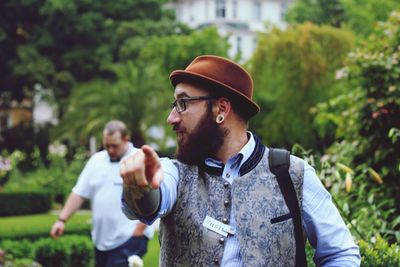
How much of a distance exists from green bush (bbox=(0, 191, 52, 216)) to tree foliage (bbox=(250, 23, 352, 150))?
10419 mm

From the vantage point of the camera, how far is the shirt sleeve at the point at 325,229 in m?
2.91

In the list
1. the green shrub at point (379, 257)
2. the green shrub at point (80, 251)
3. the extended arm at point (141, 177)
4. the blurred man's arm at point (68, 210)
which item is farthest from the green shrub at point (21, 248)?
the extended arm at point (141, 177)

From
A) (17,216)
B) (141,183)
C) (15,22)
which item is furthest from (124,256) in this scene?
(15,22)

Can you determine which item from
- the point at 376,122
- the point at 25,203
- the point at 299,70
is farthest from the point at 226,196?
the point at 299,70

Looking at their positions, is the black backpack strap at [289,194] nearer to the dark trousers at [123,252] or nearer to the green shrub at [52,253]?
the dark trousers at [123,252]

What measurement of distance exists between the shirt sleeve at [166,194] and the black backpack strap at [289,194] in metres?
0.36

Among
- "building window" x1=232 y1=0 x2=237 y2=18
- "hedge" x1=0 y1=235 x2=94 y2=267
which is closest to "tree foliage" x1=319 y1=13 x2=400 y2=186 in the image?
"hedge" x1=0 y1=235 x2=94 y2=267

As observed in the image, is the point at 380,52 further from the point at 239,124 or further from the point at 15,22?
the point at 15,22

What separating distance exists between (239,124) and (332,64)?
92.3 ft

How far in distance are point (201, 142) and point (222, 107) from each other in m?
0.17

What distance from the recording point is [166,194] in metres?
2.74

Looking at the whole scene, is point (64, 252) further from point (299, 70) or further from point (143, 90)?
point (143, 90)

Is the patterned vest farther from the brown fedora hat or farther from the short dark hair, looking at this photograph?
the short dark hair

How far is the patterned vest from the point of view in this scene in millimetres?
2826
